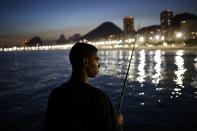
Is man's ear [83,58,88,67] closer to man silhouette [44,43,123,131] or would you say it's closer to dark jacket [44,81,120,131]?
man silhouette [44,43,123,131]

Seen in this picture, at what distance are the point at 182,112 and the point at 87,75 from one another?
13.8m

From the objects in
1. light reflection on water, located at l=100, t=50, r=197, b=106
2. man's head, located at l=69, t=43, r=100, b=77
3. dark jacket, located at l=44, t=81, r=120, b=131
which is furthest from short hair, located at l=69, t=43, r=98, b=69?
light reflection on water, located at l=100, t=50, r=197, b=106

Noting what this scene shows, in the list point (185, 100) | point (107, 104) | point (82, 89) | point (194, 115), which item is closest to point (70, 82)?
point (82, 89)

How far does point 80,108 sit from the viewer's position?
2967 mm

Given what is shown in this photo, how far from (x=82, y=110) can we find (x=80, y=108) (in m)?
0.03

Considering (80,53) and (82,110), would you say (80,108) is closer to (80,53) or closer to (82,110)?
(82,110)

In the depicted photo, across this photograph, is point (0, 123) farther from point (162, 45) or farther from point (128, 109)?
point (162, 45)

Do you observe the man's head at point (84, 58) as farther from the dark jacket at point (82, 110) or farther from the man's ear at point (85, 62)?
the dark jacket at point (82, 110)

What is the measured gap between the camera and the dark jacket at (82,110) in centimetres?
292

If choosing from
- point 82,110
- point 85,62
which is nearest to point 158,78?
point 85,62

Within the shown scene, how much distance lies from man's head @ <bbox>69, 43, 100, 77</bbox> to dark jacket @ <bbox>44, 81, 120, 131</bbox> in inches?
10.4

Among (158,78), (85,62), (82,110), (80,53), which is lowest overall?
(158,78)

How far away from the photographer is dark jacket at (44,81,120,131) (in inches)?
115

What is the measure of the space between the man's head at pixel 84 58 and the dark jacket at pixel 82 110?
0.87ft
